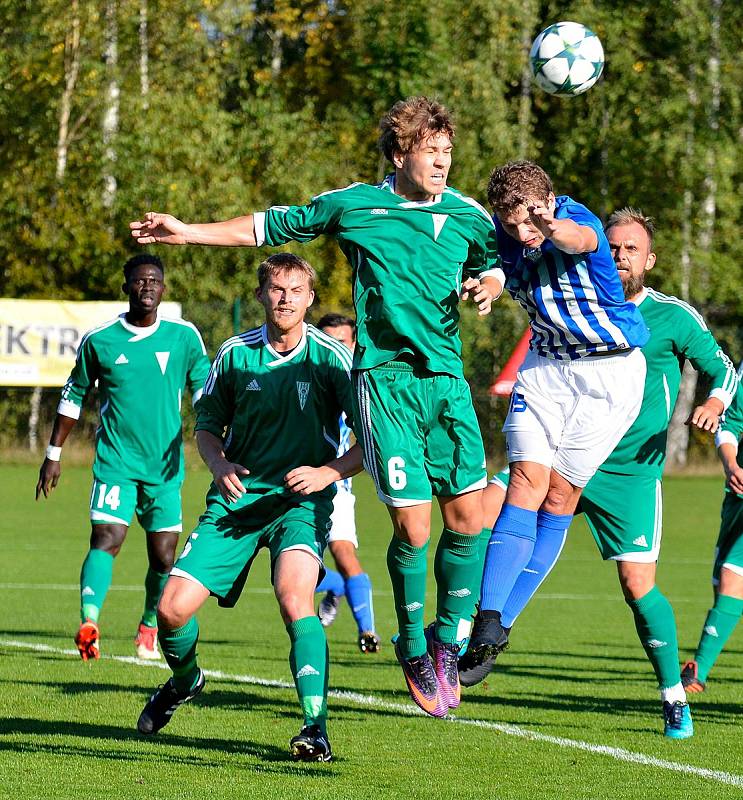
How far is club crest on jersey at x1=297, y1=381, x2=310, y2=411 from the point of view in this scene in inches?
259

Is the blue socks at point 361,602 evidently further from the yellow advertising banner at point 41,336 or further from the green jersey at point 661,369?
the yellow advertising banner at point 41,336

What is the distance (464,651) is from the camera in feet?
20.7

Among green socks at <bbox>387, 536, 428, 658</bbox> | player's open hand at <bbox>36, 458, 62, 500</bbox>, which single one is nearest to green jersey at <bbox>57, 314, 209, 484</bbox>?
player's open hand at <bbox>36, 458, 62, 500</bbox>

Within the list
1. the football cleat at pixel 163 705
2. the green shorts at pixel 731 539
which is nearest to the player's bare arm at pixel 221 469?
the football cleat at pixel 163 705

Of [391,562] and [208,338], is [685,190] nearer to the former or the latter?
[208,338]

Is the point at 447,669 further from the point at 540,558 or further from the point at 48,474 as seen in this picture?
the point at 48,474

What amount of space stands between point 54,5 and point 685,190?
47.1 ft

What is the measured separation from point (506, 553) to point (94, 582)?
3.72 metres

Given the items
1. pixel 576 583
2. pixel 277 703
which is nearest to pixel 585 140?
pixel 576 583

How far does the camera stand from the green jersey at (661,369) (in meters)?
7.42

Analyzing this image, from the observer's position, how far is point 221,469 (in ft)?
20.7

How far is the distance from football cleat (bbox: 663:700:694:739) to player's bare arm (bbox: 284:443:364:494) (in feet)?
7.06

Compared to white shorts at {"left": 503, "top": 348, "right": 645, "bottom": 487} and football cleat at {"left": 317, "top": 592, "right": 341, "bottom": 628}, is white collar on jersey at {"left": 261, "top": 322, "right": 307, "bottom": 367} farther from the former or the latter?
football cleat at {"left": 317, "top": 592, "right": 341, "bottom": 628}

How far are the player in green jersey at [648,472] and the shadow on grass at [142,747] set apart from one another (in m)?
2.02
